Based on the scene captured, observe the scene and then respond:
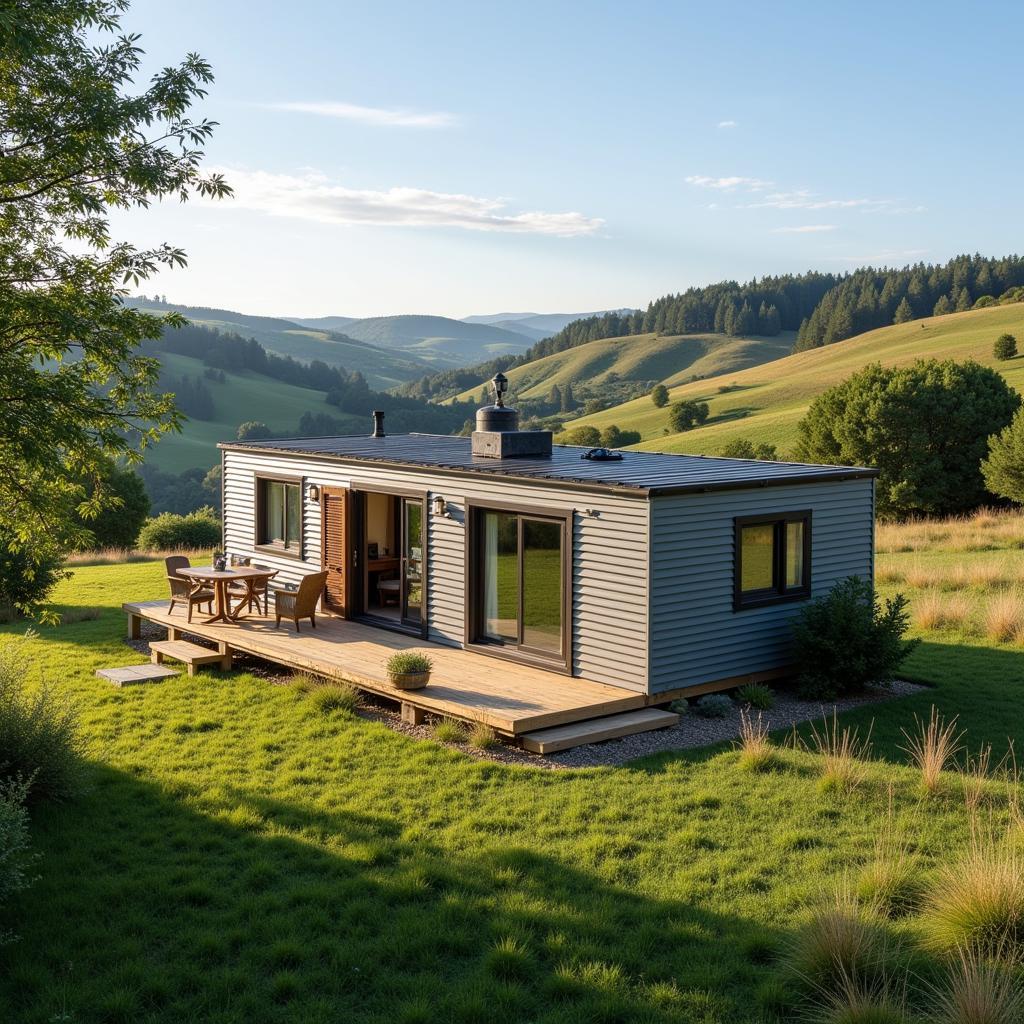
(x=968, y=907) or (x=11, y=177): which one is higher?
(x=11, y=177)

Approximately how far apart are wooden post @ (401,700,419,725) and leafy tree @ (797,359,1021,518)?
83.2 feet

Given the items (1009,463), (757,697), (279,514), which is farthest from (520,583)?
(1009,463)

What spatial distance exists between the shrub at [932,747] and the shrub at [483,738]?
12.0ft

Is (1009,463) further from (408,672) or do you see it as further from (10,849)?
(10,849)

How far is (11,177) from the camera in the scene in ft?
26.3

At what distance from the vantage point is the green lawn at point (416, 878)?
198 inches

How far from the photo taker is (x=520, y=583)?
36.9 ft

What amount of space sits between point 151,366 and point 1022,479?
2534 cm

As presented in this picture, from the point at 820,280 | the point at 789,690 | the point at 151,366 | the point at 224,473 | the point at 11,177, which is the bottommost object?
the point at 789,690

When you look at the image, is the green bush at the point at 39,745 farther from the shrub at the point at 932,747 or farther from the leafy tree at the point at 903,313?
the leafy tree at the point at 903,313

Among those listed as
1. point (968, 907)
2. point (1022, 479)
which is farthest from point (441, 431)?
point (968, 907)

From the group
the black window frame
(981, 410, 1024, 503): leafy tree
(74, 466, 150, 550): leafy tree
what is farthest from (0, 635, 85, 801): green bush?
(74, 466, 150, 550): leafy tree

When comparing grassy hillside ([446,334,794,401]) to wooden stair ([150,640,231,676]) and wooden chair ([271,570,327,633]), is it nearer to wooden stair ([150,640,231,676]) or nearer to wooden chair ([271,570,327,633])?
wooden chair ([271,570,327,633])

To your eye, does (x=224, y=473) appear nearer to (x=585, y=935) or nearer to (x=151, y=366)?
(x=151, y=366)
